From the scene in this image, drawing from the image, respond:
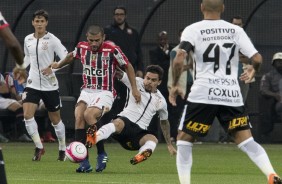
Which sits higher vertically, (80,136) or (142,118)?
(142,118)

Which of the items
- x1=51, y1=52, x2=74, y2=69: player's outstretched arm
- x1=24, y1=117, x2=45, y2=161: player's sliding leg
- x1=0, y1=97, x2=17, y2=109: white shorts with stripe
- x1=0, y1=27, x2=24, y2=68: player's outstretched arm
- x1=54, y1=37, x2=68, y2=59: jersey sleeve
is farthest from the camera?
x1=0, y1=97, x2=17, y2=109: white shorts with stripe

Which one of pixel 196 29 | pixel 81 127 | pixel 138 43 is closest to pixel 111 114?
pixel 138 43

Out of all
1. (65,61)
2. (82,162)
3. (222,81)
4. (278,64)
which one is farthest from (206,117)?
(278,64)

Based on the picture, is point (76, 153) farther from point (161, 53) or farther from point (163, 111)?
point (161, 53)

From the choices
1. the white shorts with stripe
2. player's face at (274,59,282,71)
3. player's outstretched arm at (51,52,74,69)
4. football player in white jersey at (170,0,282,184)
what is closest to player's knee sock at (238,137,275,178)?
football player in white jersey at (170,0,282,184)

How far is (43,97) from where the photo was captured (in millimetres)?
17781

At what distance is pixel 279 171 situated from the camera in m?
15.5

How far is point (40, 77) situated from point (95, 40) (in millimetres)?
2908

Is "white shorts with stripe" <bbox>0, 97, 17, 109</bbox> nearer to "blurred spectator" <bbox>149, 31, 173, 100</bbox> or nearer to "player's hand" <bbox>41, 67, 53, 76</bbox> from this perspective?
"blurred spectator" <bbox>149, 31, 173, 100</bbox>

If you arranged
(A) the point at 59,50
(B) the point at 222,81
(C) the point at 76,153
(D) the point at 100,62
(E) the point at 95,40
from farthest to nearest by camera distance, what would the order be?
(A) the point at 59,50 → (D) the point at 100,62 → (E) the point at 95,40 → (C) the point at 76,153 → (B) the point at 222,81

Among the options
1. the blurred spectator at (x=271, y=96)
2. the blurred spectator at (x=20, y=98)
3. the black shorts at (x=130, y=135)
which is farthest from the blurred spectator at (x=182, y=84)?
the black shorts at (x=130, y=135)

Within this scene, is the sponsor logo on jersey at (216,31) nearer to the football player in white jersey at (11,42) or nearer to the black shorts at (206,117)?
the black shorts at (206,117)

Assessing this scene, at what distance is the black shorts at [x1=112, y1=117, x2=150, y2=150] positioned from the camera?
50.8ft

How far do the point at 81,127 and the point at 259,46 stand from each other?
9327mm
